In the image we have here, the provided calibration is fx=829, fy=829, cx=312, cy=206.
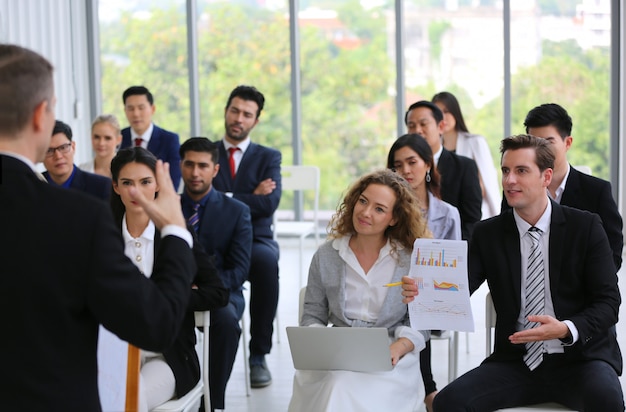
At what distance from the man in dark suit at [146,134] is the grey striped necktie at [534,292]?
11.3 feet

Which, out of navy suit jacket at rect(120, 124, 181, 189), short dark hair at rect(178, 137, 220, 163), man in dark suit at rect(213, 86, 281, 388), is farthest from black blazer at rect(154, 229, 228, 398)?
navy suit jacket at rect(120, 124, 181, 189)

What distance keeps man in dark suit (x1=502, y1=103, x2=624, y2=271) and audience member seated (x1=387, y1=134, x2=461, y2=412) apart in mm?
390

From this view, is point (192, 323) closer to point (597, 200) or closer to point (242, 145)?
point (597, 200)

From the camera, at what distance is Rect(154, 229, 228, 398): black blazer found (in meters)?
3.12

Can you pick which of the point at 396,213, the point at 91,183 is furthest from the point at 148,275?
the point at 91,183

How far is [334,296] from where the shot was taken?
3.29 m

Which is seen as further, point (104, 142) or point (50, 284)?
point (104, 142)

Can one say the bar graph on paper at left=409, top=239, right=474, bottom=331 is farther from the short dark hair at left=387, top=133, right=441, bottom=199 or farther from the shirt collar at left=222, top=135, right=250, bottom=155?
the shirt collar at left=222, top=135, right=250, bottom=155

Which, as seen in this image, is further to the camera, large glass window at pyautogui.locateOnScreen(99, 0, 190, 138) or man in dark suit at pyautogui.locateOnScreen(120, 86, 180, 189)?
large glass window at pyautogui.locateOnScreen(99, 0, 190, 138)

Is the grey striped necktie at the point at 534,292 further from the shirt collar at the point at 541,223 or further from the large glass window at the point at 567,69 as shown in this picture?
the large glass window at the point at 567,69

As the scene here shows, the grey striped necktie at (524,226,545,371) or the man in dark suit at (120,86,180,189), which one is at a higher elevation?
the man in dark suit at (120,86,180,189)

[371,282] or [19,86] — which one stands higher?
[19,86]

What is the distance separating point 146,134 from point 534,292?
12.6 ft

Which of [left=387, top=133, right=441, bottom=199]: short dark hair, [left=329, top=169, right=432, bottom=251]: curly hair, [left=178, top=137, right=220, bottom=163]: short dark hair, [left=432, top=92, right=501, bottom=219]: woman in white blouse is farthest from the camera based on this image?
[left=432, top=92, right=501, bottom=219]: woman in white blouse
